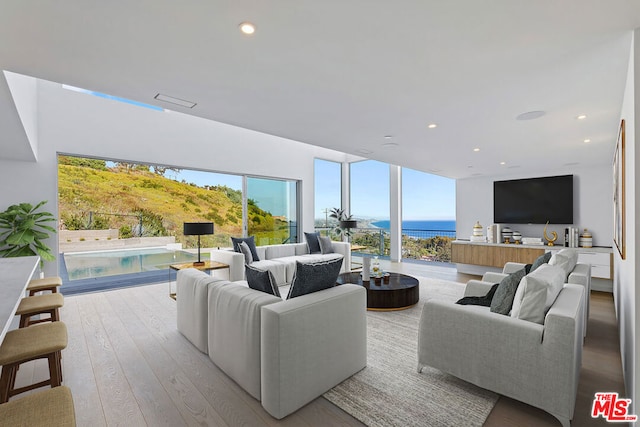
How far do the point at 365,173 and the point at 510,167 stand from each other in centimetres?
401

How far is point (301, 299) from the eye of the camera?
2.14 m

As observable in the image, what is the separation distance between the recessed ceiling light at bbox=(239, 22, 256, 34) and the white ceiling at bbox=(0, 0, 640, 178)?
0.03 metres

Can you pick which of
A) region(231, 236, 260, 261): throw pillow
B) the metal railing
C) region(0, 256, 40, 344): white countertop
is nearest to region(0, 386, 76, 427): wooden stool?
region(0, 256, 40, 344): white countertop

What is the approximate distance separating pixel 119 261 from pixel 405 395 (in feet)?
17.0

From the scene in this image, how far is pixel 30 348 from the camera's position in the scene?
1599 mm

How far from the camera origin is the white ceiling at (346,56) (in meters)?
1.49

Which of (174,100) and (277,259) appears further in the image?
(277,259)

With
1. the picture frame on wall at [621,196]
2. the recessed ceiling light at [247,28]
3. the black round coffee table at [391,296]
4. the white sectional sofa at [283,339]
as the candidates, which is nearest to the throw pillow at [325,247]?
the black round coffee table at [391,296]

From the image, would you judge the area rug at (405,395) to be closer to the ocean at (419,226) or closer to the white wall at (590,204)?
the white wall at (590,204)

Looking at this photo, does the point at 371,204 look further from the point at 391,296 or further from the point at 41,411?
the point at 41,411

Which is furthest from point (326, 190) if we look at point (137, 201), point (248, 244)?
point (137, 201)

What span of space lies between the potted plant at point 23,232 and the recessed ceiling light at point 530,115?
5756 millimetres

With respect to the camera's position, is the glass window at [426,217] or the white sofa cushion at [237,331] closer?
the white sofa cushion at [237,331]

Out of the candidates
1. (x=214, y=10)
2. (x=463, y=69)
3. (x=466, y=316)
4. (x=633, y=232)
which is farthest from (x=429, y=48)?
(x=466, y=316)
